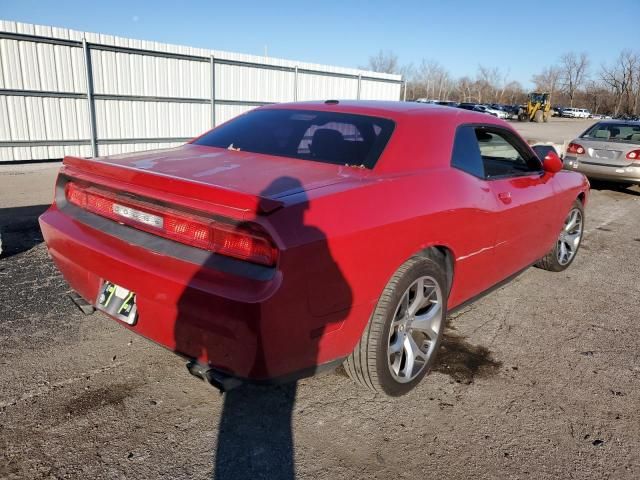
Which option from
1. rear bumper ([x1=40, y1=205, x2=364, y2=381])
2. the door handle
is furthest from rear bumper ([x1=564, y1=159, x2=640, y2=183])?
rear bumper ([x1=40, y1=205, x2=364, y2=381])

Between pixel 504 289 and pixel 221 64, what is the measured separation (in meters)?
11.9

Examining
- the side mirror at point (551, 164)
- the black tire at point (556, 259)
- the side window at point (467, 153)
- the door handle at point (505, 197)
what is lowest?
the black tire at point (556, 259)

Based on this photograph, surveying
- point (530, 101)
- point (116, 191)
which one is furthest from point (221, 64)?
point (530, 101)

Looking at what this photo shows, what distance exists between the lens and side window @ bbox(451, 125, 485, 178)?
10.5 ft

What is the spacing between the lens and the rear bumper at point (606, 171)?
391 inches

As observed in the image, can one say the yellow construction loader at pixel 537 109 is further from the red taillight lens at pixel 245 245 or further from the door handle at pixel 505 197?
the red taillight lens at pixel 245 245

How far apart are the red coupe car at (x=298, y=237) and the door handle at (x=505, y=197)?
0.01 metres

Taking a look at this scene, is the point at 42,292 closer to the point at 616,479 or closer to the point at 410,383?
the point at 410,383

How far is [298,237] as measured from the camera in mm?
2033

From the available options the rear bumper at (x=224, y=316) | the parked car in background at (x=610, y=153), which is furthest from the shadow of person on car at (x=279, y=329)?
the parked car in background at (x=610, y=153)

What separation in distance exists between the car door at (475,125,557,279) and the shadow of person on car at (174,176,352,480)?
67.8 inches

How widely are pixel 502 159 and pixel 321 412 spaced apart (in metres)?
3.03

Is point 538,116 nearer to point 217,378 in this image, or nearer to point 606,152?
point 606,152

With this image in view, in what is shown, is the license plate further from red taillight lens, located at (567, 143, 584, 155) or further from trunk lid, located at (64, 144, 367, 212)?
red taillight lens, located at (567, 143, 584, 155)
